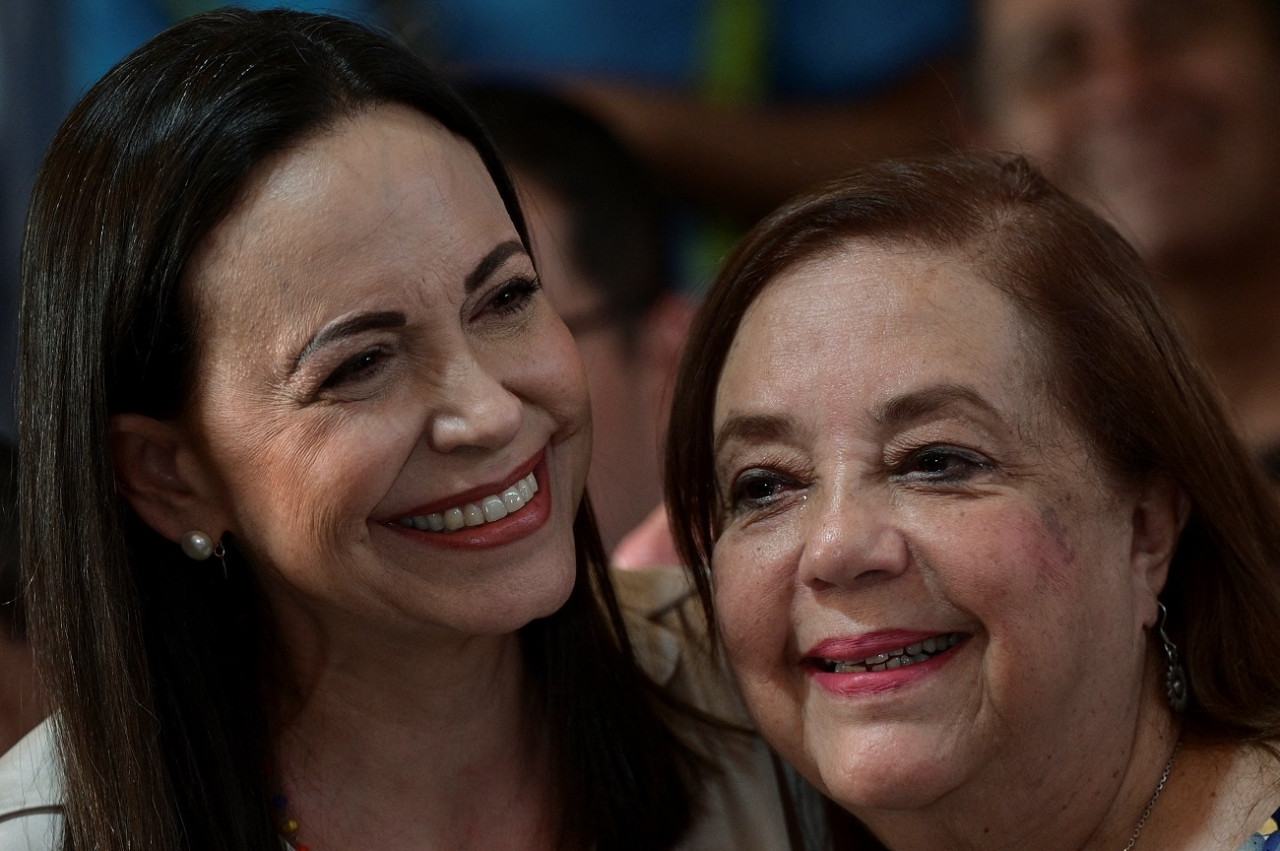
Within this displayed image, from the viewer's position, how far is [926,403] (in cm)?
166

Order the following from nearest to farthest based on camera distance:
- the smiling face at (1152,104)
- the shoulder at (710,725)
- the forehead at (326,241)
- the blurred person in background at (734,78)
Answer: the forehead at (326,241)
the shoulder at (710,725)
the smiling face at (1152,104)
the blurred person in background at (734,78)

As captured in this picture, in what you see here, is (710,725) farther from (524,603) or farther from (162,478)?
(162,478)

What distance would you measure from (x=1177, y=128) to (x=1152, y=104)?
0.08m

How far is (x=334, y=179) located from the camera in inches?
64.4

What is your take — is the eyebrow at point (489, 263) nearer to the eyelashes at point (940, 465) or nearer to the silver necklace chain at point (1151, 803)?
the eyelashes at point (940, 465)

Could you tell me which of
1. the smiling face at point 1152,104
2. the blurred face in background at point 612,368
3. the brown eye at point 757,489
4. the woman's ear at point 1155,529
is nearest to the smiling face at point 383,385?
the brown eye at point 757,489

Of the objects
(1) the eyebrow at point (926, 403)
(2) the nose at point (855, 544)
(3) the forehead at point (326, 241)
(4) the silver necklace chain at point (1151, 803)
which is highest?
(3) the forehead at point (326, 241)

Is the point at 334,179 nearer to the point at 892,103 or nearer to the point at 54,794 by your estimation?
the point at 54,794

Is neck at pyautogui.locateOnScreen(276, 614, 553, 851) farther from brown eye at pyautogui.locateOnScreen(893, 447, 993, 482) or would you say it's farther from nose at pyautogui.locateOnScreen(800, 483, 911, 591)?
brown eye at pyautogui.locateOnScreen(893, 447, 993, 482)

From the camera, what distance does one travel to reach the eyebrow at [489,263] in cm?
170

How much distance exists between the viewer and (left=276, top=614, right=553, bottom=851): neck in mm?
1860

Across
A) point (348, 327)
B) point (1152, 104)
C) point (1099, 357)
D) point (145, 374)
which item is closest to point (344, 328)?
point (348, 327)

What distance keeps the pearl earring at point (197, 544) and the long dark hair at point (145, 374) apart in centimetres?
6

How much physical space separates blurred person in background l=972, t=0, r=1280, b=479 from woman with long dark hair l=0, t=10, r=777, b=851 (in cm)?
201
